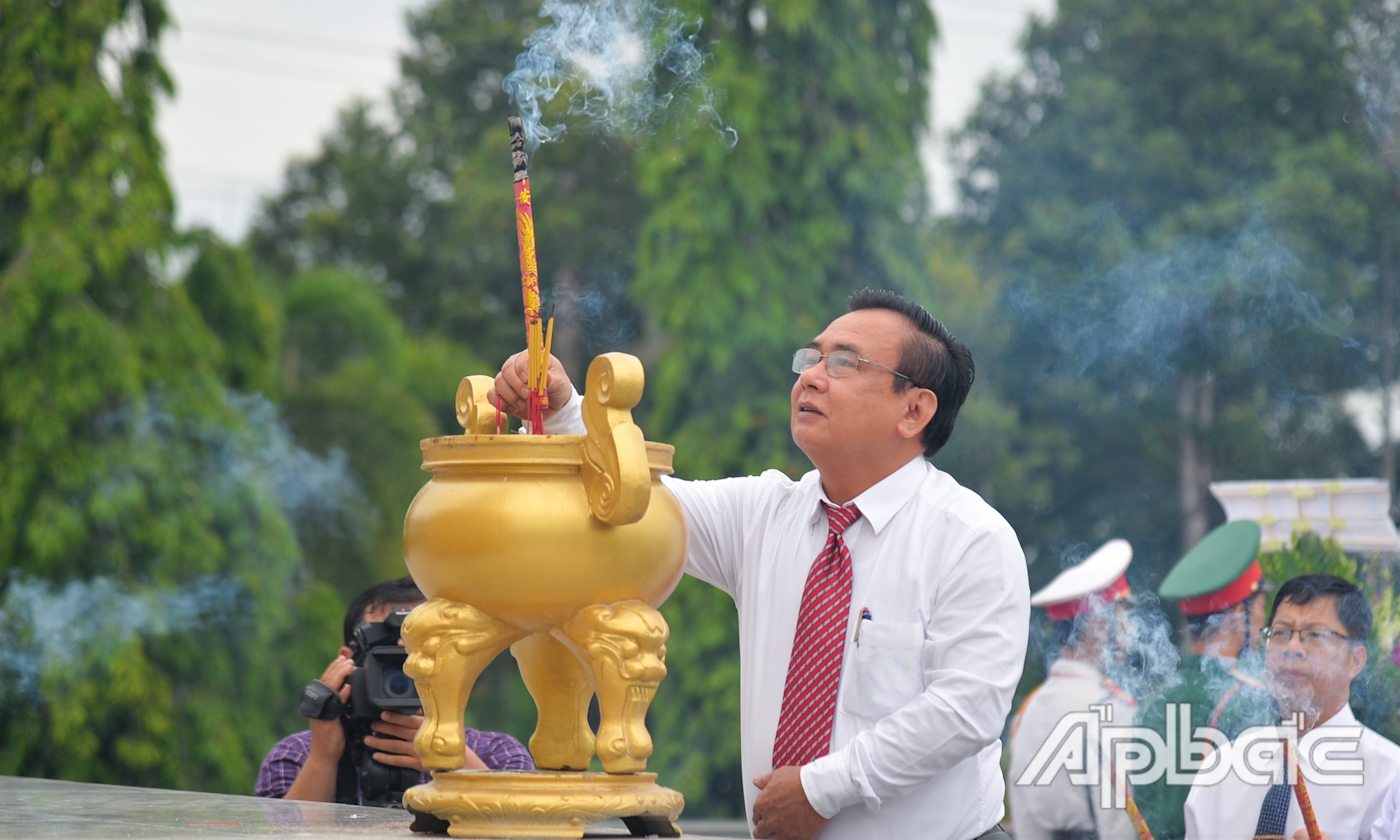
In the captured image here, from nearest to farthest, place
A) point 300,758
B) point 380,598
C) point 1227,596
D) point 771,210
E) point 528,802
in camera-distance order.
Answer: point 528,802
point 300,758
point 380,598
point 1227,596
point 771,210

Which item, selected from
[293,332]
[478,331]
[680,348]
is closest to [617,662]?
[680,348]

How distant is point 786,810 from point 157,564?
207 inches

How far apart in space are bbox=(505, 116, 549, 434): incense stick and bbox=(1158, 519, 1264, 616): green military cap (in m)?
3.18

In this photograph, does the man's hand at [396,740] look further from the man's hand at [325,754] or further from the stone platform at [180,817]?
the stone platform at [180,817]

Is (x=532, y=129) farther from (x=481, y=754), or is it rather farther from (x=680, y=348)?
(x=680, y=348)

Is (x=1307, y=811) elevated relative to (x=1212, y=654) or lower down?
lower down

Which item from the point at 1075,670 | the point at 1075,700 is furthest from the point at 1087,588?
the point at 1075,700

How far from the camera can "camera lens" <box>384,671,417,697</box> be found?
3148 millimetres

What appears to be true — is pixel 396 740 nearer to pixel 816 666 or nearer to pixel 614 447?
pixel 816 666

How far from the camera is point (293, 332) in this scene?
1052cm

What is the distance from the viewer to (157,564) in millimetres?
6820

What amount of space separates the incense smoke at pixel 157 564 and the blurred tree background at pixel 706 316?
0.02m

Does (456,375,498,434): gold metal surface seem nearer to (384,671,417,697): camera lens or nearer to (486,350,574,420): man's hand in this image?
(486,350,574,420): man's hand

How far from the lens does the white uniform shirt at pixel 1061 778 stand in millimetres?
4789
